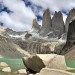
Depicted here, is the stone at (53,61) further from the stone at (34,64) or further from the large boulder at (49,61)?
the stone at (34,64)

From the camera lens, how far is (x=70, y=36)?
194m

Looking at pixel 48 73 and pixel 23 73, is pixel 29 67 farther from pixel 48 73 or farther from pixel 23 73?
pixel 48 73

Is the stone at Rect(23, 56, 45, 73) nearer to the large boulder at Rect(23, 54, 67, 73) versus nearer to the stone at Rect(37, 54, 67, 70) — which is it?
the large boulder at Rect(23, 54, 67, 73)

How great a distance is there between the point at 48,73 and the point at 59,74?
Answer: 1.10 meters

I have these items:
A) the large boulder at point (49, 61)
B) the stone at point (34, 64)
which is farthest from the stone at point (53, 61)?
the stone at point (34, 64)

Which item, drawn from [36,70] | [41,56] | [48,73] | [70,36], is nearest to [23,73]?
[36,70]

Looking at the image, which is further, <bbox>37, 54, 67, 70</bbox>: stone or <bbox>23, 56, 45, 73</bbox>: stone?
<bbox>23, 56, 45, 73</bbox>: stone

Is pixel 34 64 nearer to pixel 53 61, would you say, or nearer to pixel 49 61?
pixel 49 61

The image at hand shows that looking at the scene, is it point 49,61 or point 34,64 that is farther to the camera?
point 34,64

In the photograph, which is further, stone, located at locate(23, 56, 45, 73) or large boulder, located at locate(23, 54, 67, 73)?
stone, located at locate(23, 56, 45, 73)

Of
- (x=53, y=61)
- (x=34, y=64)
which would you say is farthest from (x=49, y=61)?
(x=34, y=64)

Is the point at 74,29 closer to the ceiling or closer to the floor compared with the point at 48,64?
closer to the ceiling

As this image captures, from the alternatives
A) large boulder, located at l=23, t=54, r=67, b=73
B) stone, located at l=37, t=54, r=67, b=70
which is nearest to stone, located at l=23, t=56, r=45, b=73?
large boulder, located at l=23, t=54, r=67, b=73

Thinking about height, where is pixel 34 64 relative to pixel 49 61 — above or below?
above
